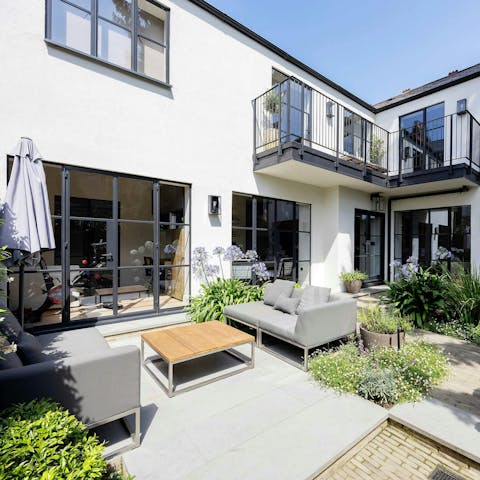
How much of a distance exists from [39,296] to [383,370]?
17.2ft

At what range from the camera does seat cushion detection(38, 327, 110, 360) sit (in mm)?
2737

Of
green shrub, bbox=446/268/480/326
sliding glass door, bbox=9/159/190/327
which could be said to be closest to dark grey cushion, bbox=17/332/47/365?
sliding glass door, bbox=9/159/190/327

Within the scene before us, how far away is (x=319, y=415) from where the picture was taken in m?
2.55

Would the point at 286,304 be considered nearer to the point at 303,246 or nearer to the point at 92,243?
the point at 92,243

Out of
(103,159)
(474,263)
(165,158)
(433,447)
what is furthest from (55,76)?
(474,263)

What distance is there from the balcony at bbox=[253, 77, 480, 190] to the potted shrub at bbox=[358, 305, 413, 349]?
3.42m

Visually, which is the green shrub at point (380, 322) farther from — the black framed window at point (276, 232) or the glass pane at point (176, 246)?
the glass pane at point (176, 246)

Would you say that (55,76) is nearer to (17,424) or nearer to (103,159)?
(103,159)

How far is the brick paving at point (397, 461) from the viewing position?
6.56 ft

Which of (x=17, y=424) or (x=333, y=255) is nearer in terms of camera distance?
(x=17, y=424)

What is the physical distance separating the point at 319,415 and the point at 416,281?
410cm

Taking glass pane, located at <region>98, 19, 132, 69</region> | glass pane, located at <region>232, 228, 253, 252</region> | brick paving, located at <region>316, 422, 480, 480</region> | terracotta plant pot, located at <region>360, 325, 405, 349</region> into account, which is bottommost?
brick paving, located at <region>316, 422, 480, 480</region>

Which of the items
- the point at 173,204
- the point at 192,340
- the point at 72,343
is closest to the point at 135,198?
the point at 173,204

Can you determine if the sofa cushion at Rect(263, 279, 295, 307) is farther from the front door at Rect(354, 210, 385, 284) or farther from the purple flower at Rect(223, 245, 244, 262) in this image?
the front door at Rect(354, 210, 385, 284)
